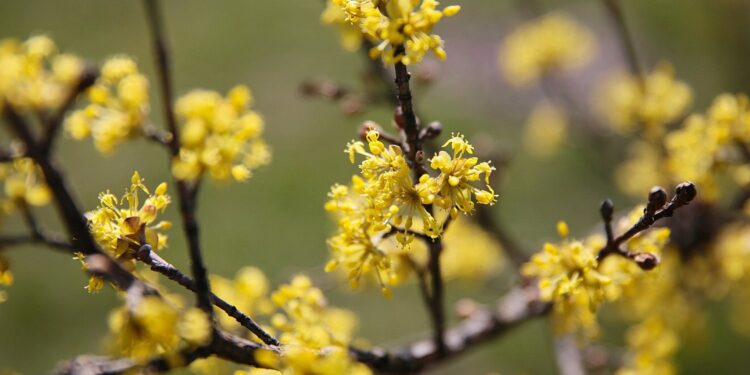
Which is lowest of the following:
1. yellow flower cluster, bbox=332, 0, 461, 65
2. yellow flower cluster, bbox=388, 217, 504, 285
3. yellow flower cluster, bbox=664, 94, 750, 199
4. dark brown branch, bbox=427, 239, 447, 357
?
dark brown branch, bbox=427, 239, 447, 357

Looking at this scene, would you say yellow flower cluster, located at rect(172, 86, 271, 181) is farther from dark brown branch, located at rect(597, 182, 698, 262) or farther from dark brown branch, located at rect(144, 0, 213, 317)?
dark brown branch, located at rect(597, 182, 698, 262)

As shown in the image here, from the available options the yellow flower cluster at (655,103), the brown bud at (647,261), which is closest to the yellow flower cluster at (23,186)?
the brown bud at (647,261)

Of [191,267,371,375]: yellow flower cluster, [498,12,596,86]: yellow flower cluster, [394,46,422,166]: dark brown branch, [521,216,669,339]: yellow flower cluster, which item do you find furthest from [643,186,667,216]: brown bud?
[498,12,596,86]: yellow flower cluster

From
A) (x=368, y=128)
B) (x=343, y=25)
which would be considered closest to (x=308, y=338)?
(x=368, y=128)

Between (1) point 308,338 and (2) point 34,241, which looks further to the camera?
(1) point 308,338

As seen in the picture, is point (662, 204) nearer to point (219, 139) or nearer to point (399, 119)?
point (399, 119)
